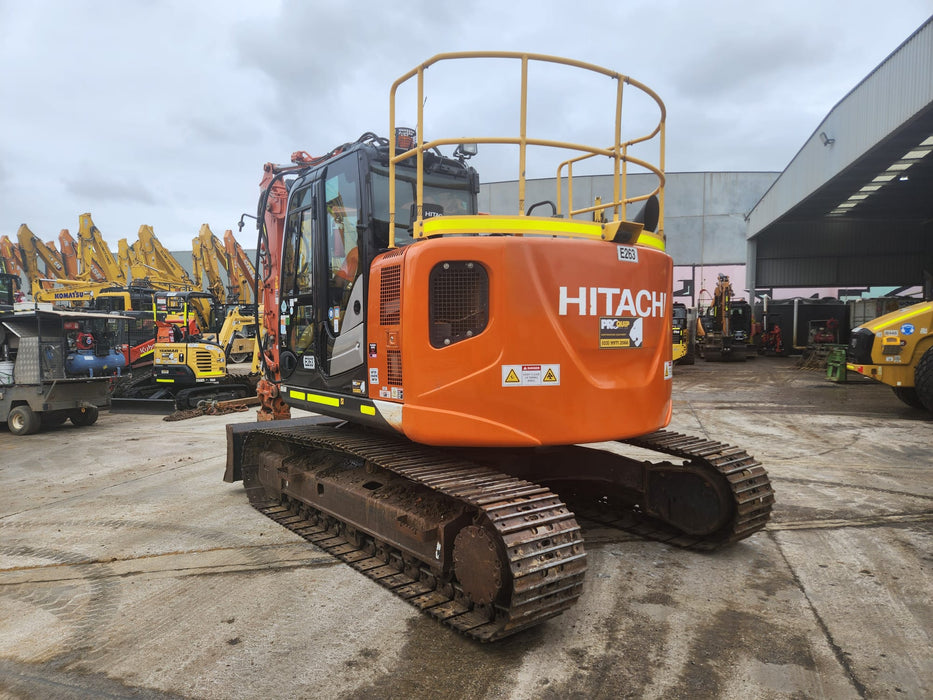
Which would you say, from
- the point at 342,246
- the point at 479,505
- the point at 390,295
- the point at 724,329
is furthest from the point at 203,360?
the point at 724,329

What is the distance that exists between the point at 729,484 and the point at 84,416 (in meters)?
11.0

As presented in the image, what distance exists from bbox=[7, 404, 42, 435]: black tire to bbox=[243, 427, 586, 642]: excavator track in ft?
28.3

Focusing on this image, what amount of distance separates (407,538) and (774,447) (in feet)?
20.7

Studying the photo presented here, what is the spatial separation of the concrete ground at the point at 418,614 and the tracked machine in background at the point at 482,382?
0.28m

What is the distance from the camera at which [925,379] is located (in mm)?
10273

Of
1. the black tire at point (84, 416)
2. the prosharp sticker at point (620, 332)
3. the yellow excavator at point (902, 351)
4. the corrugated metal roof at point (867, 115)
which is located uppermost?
the corrugated metal roof at point (867, 115)

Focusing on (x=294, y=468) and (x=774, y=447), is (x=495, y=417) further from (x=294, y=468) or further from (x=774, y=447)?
(x=774, y=447)

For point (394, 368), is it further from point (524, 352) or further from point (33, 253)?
point (33, 253)

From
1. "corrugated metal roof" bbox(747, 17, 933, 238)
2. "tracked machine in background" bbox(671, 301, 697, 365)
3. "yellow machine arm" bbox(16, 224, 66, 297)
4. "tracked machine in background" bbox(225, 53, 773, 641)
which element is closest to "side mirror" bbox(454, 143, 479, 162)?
"tracked machine in background" bbox(225, 53, 773, 641)

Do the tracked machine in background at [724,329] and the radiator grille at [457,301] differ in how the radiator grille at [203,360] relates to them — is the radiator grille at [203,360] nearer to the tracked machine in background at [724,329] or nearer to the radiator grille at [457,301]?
the radiator grille at [457,301]

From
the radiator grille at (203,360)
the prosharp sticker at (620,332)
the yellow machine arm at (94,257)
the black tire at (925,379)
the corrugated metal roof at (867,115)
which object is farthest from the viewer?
the yellow machine arm at (94,257)

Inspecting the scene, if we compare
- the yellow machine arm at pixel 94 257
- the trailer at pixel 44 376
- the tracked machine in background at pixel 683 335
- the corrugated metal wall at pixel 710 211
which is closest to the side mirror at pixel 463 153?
the trailer at pixel 44 376

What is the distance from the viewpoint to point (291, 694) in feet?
9.16

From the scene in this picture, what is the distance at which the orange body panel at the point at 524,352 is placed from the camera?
3.48 meters
